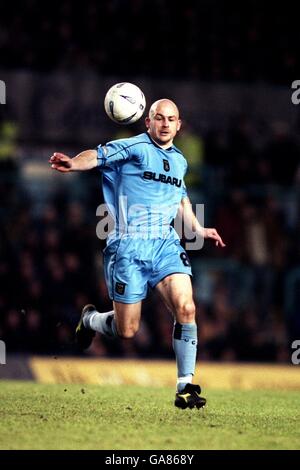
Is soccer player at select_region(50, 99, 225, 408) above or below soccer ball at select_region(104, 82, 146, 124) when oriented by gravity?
below

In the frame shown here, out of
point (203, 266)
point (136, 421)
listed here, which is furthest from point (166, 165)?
point (203, 266)

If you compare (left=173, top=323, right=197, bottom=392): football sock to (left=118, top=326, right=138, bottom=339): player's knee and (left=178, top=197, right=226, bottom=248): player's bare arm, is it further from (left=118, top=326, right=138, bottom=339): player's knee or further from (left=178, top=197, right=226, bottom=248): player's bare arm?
(left=178, top=197, right=226, bottom=248): player's bare arm

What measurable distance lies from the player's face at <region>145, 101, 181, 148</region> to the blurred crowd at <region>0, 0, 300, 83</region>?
10.3 m

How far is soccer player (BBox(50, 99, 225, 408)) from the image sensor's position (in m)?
9.05

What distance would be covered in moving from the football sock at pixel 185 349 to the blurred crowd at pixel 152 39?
433 inches

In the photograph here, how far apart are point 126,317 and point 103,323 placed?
62 cm

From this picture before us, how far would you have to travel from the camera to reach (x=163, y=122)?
9.22 m

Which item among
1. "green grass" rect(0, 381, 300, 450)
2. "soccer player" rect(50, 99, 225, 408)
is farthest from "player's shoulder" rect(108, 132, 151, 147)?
"green grass" rect(0, 381, 300, 450)

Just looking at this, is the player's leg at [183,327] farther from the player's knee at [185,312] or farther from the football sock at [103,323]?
the football sock at [103,323]

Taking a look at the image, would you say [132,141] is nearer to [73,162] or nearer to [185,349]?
[73,162]

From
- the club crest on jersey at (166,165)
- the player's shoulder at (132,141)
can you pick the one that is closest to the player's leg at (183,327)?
the club crest on jersey at (166,165)

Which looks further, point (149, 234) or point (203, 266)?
point (203, 266)

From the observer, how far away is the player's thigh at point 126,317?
9250mm

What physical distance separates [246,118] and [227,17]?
237cm
